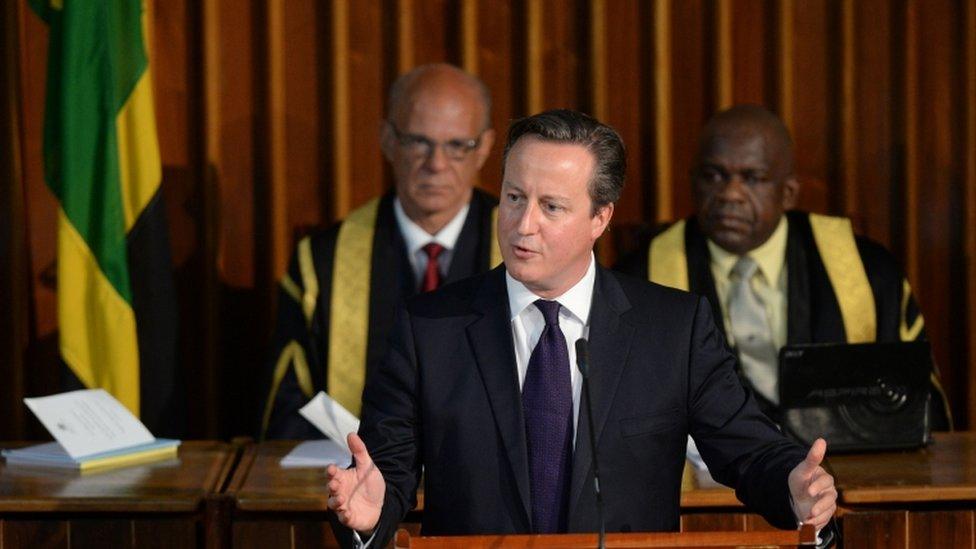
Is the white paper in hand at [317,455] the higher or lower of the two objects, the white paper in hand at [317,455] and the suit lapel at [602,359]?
the lower

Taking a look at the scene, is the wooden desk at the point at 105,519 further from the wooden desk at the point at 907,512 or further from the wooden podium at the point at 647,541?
the wooden desk at the point at 907,512

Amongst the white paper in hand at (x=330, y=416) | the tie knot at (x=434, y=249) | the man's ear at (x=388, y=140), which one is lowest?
the white paper in hand at (x=330, y=416)

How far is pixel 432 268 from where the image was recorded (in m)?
3.77

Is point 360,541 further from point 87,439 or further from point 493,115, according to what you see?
point 493,115

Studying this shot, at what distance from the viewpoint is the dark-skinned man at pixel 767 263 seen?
12.2ft

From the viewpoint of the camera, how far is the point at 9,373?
165 inches

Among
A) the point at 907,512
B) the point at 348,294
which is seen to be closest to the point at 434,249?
the point at 348,294

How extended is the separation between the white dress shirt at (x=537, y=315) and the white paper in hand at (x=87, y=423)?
3.91 feet

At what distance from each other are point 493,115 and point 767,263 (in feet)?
3.21


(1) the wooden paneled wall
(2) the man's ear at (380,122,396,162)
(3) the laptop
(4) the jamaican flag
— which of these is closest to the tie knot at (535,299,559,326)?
(3) the laptop

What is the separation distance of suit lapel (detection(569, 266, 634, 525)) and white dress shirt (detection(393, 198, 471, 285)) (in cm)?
150

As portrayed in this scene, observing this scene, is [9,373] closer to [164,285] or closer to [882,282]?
[164,285]

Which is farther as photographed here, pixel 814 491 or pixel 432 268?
pixel 432 268

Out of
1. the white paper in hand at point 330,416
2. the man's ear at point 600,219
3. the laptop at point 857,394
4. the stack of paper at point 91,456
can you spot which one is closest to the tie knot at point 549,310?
the man's ear at point 600,219
